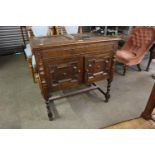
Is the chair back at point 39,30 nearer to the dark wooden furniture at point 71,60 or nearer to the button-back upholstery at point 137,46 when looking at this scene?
the dark wooden furniture at point 71,60

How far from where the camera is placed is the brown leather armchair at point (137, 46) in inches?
99.9

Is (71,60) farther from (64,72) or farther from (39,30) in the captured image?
(39,30)

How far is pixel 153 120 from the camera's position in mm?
1423

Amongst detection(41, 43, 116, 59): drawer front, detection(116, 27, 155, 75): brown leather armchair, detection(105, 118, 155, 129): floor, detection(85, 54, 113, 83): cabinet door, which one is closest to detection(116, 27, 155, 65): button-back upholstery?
detection(116, 27, 155, 75): brown leather armchair

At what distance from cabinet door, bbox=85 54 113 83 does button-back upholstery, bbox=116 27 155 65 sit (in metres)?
0.99

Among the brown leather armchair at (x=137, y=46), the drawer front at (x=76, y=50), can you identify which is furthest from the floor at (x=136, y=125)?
the brown leather armchair at (x=137, y=46)

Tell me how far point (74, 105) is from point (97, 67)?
27.6 inches

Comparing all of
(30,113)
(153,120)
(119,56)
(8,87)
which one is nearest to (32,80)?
(8,87)

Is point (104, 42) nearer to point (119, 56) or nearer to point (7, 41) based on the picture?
point (119, 56)

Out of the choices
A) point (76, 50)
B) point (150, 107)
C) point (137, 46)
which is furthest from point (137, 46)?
point (76, 50)

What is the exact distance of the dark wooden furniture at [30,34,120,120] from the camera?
4.34 feet

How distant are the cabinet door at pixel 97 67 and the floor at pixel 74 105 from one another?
0.49m

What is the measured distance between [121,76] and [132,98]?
74 centimetres

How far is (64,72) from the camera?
4.86 feet
